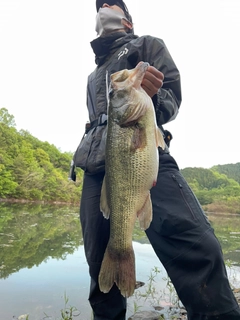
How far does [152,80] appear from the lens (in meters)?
2.08

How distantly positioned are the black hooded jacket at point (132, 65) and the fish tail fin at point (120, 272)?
44.5 inches

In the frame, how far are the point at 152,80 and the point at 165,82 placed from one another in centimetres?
42

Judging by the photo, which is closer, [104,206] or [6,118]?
[104,206]

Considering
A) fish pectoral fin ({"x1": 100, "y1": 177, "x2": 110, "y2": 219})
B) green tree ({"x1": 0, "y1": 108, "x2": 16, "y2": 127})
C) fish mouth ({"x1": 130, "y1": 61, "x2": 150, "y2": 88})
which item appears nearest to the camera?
fish mouth ({"x1": 130, "y1": 61, "x2": 150, "y2": 88})

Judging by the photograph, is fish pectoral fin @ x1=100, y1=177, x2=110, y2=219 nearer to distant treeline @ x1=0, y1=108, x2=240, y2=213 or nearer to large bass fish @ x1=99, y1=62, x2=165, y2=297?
large bass fish @ x1=99, y1=62, x2=165, y2=297

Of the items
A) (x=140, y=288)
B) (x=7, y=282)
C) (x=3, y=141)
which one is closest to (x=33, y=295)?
(x=7, y=282)

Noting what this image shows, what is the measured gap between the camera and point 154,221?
2250 mm

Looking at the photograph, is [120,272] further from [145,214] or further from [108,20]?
[108,20]

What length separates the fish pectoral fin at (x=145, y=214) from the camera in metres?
2.05

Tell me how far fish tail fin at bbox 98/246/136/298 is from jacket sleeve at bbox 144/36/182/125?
111 centimetres

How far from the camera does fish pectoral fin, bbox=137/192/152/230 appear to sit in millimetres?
2047

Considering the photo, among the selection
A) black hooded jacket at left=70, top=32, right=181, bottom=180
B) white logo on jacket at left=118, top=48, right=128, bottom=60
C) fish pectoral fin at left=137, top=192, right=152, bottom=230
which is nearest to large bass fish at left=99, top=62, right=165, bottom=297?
fish pectoral fin at left=137, top=192, right=152, bottom=230

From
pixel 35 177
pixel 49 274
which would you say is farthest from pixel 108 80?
pixel 35 177

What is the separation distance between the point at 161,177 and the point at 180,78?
89 centimetres
